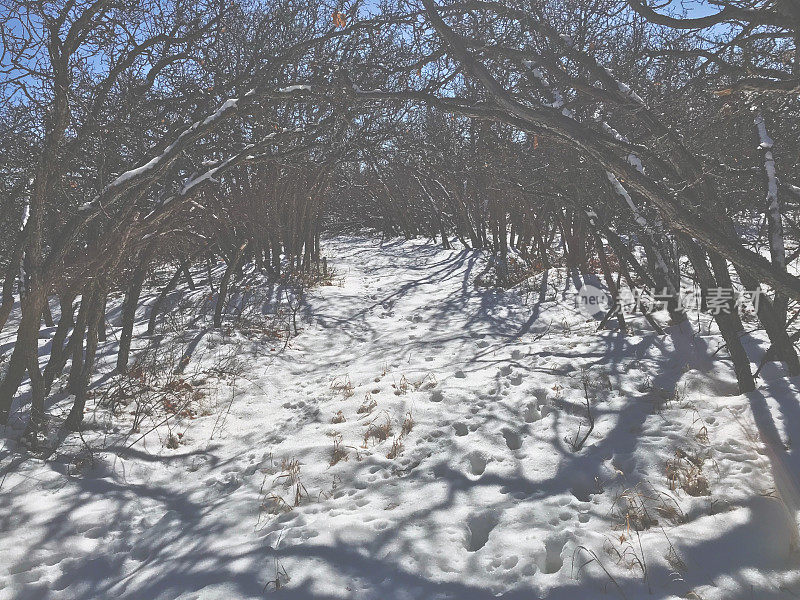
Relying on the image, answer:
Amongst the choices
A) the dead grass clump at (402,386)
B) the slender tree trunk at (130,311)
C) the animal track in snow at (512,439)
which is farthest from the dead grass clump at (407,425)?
the slender tree trunk at (130,311)

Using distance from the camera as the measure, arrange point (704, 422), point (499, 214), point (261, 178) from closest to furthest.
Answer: point (704, 422)
point (261, 178)
point (499, 214)

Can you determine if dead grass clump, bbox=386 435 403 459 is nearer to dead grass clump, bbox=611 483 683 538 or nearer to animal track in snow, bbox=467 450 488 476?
animal track in snow, bbox=467 450 488 476

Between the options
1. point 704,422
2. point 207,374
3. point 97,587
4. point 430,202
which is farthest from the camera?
point 430,202

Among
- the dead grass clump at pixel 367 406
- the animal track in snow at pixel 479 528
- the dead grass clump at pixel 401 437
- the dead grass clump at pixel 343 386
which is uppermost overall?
the dead grass clump at pixel 343 386

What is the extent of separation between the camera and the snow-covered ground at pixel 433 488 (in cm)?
247

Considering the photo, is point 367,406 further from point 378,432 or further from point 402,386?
point 378,432

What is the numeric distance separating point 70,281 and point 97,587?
2705mm

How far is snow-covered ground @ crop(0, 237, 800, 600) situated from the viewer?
247 cm

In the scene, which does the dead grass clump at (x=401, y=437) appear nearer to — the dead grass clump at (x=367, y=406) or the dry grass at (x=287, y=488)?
the dead grass clump at (x=367, y=406)

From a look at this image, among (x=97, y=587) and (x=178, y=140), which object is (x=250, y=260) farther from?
(x=97, y=587)

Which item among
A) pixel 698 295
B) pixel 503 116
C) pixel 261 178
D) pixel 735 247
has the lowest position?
pixel 698 295

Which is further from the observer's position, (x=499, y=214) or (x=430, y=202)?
(x=430, y=202)

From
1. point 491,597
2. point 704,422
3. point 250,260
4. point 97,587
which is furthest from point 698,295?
point 250,260

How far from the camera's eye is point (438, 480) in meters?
3.42
